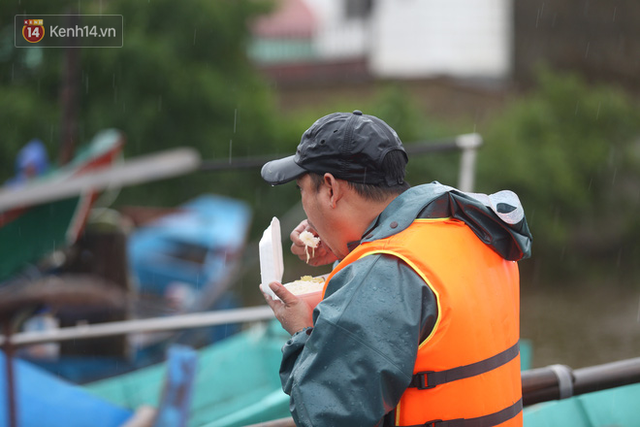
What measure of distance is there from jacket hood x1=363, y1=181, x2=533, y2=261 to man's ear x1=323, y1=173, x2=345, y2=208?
0.09 meters

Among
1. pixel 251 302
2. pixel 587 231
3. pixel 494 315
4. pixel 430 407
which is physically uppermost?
pixel 494 315

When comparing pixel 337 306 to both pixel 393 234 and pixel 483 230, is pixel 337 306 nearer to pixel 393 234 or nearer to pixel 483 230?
pixel 393 234

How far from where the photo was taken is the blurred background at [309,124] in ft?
35.2

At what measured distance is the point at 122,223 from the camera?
288 inches

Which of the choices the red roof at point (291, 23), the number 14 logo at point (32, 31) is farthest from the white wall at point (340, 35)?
the number 14 logo at point (32, 31)

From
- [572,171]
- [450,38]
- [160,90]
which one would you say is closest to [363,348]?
[160,90]

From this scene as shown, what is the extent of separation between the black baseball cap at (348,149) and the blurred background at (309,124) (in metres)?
8.22

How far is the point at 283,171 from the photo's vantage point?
1271 millimetres

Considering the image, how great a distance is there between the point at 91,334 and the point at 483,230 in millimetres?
2250

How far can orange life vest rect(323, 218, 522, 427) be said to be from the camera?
3.65 feet

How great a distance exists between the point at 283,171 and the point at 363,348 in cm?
40

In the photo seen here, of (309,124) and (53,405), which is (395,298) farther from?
(309,124)

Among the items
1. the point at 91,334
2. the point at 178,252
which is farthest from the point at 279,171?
the point at 178,252

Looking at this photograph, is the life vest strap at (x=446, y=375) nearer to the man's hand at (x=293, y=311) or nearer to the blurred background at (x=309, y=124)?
the man's hand at (x=293, y=311)
